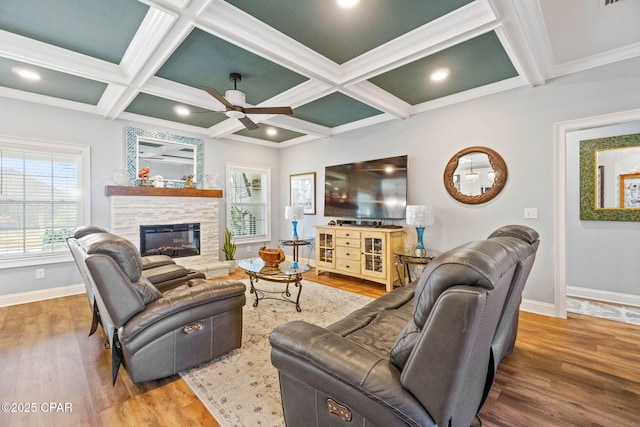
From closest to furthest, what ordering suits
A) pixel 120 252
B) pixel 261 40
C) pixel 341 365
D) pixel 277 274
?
pixel 341 365, pixel 120 252, pixel 261 40, pixel 277 274

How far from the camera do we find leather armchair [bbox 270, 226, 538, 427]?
933 mm

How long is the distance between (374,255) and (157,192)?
360 cm

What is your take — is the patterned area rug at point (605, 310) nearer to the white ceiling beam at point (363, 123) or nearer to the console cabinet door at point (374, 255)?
the console cabinet door at point (374, 255)

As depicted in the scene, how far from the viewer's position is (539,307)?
126 inches

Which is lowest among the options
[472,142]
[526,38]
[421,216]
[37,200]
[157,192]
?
[421,216]

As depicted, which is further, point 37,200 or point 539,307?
point 37,200

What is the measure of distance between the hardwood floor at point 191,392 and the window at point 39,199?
129 cm

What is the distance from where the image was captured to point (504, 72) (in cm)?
313

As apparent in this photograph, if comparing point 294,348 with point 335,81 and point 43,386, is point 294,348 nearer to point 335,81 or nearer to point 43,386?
point 43,386

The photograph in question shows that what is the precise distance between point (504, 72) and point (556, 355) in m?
2.85

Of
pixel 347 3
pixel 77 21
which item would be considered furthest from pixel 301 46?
pixel 77 21

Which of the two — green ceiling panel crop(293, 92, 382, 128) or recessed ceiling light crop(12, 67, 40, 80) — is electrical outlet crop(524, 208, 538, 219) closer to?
green ceiling panel crop(293, 92, 382, 128)

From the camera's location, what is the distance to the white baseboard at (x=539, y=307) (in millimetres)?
3135

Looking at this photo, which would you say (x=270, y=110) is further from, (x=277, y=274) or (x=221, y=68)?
(x=277, y=274)
